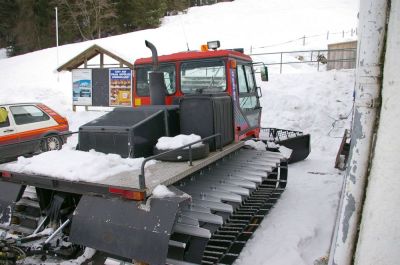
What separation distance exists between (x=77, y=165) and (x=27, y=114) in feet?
20.1

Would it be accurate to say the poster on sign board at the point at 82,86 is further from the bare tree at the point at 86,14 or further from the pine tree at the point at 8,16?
the pine tree at the point at 8,16

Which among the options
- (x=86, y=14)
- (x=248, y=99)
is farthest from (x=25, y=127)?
(x=86, y=14)

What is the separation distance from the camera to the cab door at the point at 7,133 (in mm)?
8172

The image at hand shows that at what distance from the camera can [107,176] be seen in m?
3.63

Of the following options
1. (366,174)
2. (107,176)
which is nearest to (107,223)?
(107,176)

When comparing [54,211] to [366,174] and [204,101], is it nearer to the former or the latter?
[204,101]

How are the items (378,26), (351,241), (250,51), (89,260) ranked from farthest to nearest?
(250,51)
(89,260)
(351,241)
(378,26)

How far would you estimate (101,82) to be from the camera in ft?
48.0

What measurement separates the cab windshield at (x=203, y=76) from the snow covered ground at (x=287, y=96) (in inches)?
83.6

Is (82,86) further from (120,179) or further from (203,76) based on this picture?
(120,179)

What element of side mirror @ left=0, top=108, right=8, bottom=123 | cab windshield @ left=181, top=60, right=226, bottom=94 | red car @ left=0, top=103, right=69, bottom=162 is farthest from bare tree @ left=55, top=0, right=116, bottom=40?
cab windshield @ left=181, top=60, right=226, bottom=94

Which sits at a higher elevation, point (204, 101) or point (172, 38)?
point (172, 38)

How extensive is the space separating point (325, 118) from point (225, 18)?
3386 centimetres

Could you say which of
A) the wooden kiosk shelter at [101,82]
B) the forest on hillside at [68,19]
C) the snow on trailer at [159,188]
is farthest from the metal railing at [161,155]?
the forest on hillside at [68,19]
